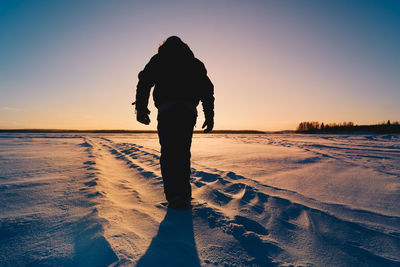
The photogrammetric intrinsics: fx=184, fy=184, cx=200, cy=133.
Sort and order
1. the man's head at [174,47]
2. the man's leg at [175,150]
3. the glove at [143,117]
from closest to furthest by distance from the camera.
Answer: the man's leg at [175,150] < the man's head at [174,47] < the glove at [143,117]

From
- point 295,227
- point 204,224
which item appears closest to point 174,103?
point 204,224

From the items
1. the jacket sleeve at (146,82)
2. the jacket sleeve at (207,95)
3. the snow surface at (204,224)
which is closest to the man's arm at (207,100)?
the jacket sleeve at (207,95)

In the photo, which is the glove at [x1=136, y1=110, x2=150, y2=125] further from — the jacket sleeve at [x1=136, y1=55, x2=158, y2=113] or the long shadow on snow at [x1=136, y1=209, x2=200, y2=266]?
the long shadow on snow at [x1=136, y1=209, x2=200, y2=266]

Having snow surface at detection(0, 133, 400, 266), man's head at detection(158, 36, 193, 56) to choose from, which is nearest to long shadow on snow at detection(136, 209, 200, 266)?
snow surface at detection(0, 133, 400, 266)

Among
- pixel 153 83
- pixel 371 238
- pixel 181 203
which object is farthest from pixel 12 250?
pixel 371 238

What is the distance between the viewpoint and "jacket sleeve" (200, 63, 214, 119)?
2.02 metres

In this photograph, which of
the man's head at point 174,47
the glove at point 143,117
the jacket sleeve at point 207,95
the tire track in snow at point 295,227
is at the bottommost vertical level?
the tire track in snow at point 295,227

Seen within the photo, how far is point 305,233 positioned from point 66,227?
168cm

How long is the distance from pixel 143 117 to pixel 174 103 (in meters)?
0.44

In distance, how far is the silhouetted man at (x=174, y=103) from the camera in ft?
5.80

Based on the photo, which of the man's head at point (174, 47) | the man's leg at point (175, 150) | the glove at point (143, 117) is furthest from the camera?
the glove at point (143, 117)

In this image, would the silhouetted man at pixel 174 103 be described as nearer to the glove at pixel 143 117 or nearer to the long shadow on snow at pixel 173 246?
the glove at pixel 143 117

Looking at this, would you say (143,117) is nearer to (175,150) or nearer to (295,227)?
(175,150)

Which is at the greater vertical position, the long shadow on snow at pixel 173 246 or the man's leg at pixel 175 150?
the man's leg at pixel 175 150
